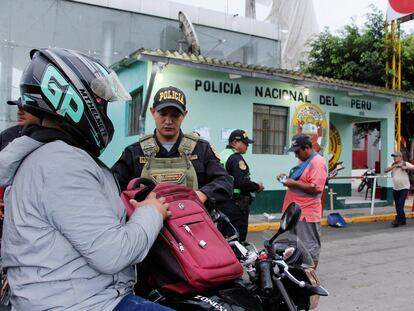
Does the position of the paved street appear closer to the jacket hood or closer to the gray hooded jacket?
the gray hooded jacket

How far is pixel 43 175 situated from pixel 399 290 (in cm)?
469

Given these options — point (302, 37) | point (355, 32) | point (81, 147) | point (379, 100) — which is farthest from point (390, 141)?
point (81, 147)

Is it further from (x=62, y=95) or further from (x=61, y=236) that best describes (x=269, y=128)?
(x=61, y=236)

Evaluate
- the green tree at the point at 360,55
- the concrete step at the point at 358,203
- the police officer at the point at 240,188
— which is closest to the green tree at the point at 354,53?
the green tree at the point at 360,55

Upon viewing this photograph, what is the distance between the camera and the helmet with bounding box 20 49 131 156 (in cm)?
151

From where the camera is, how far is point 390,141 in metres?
13.1

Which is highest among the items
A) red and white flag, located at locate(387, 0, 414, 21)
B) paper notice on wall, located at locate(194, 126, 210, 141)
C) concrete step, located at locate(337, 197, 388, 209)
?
red and white flag, located at locate(387, 0, 414, 21)

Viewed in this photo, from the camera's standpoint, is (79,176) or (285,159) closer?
(79,176)

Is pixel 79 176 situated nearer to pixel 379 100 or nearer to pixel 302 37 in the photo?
pixel 379 100

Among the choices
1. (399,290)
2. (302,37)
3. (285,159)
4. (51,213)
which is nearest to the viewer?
(51,213)

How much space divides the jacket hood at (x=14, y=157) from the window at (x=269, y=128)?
9256 millimetres

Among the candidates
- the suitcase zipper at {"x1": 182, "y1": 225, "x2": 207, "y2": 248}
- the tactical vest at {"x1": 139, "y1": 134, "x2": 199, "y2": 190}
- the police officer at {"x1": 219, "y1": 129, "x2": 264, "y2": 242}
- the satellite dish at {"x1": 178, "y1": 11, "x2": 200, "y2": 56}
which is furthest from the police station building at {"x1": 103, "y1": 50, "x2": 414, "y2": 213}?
the suitcase zipper at {"x1": 182, "y1": 225, "x2": 207, "y2": 248}

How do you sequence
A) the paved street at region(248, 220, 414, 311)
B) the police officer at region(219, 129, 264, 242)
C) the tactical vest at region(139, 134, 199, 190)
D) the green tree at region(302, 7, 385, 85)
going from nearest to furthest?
1. the tactical vest at region(139, 134, 199, 190)
2. the paved street at region(248, 220, 414, 311)
3. the police officer at region(219, 129, 264, 242)
4. the green tree at region(302, 7, 385, 85)

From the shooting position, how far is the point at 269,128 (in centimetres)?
1084
